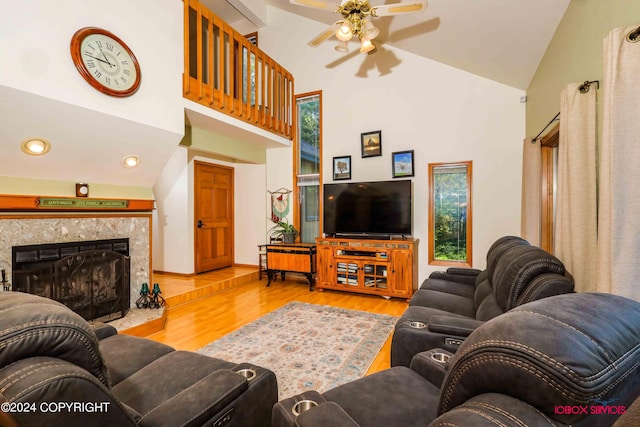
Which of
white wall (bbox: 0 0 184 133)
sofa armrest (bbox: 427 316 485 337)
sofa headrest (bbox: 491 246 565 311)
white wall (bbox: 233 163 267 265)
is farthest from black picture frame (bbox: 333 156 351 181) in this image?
sofa armrest (bbox: 427 316 485 337)

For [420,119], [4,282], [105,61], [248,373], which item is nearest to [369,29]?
[420,119]

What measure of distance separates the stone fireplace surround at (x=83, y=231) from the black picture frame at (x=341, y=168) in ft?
9.23

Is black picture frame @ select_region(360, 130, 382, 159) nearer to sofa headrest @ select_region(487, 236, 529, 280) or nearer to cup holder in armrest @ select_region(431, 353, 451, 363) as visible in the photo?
sofa headrest @ select_region(487, 236, 529, 280)

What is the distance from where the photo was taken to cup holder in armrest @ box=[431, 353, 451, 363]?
1295mm

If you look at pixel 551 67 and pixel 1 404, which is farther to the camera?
pixel 551 67

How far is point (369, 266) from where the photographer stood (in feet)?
14.0

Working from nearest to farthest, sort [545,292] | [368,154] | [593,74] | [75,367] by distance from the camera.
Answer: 1. [75,367]
2. [545,292]
3. [593,74]
4. [368,154]

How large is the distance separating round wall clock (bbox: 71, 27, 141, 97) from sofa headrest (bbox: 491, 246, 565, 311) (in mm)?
3216

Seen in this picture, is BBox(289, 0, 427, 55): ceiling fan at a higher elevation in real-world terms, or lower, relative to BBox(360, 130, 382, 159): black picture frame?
higher

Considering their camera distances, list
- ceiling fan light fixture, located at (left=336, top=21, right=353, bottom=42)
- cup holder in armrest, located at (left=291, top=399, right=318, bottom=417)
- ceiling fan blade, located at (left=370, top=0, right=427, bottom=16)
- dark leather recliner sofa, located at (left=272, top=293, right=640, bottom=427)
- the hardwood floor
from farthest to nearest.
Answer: the hardwood floor
ceiling fan light fixture, located at (left=336, top=21, right=353, bottom=42)
ceiling fan blade, located at (left=370, top=0, right=427, bottom=16)
cup holder in armrest, located at (left=291, top=399, right=318, bottom=417)
dark leather recliner sofa, located at (left=272, top=293, right=640, bottom=427)

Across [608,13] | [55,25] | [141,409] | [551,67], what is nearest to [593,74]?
[608,13]

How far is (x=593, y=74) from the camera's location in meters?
1.83

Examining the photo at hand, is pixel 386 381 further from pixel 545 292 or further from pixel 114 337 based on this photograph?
pixel 114 337

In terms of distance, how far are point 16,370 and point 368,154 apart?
4557 mm
